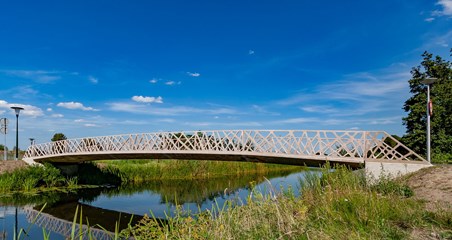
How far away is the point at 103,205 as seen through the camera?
1861cm

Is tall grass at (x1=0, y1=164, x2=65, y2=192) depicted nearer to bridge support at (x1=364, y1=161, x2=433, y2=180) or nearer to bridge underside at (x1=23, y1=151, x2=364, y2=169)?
bridge underside at (x1=23, y1=151, x2=364, y2=169)

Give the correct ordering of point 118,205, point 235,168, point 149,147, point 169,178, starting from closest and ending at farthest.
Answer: point 118,205 → point 149,147 → point 169,178 → point 235,168

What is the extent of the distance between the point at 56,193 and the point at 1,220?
8226 mm

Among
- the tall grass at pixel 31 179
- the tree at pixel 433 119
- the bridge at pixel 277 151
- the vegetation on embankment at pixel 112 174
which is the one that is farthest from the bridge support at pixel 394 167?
the tall grass at pixel 31 179

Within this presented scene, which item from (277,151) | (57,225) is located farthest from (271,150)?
(57,225)

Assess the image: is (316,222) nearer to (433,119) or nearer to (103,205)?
(103,205)

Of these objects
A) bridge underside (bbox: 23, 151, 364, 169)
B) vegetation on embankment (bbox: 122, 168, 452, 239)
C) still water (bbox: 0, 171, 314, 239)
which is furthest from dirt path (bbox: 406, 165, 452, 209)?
still water (bbox: 0, 171, 314, 239)

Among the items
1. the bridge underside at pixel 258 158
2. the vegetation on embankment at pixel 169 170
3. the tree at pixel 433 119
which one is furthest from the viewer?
the vegetation on embankment at pixel 169 170

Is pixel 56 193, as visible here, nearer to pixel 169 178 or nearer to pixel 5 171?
pixel 5 171

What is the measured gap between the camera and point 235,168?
34.2 meters

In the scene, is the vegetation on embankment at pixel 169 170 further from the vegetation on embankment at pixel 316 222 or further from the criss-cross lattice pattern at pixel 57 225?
the vegetation on embankment at pixel 316 222

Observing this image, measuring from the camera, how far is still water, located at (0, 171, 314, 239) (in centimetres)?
1333

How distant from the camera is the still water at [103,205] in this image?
13328mm

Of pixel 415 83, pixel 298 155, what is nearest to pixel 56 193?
pixel 298 155
